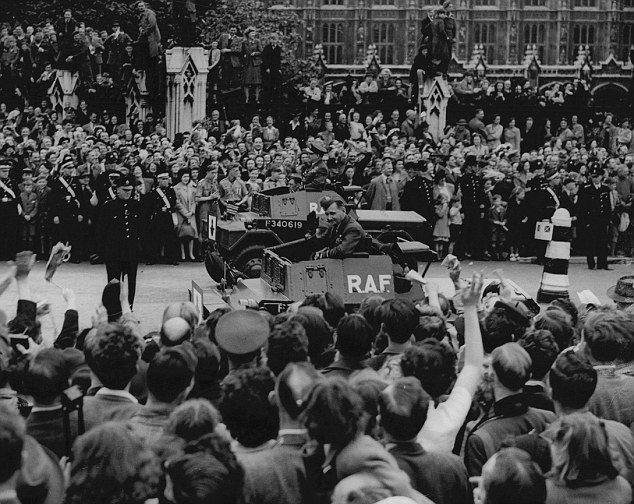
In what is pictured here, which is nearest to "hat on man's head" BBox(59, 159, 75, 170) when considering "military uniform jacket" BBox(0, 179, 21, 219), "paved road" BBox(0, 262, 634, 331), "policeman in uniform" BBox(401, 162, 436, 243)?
"military uniform jacket" BBox(0, 179, 21, 219)

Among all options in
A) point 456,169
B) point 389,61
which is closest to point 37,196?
point 456,169

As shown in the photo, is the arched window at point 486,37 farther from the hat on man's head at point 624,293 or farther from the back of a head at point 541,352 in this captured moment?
the back of a head at point 541,352

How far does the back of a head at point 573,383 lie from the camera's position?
5340mm

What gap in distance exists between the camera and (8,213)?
1814 cm

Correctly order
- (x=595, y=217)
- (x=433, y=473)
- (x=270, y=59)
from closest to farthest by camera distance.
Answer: (x=433, y=473), (x=595, y=217), (x=270, y=59)

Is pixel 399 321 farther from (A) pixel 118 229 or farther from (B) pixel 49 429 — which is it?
(A) pixel 118 229

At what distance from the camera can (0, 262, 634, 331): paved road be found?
14.4 metres

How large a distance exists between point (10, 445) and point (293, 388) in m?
1.38

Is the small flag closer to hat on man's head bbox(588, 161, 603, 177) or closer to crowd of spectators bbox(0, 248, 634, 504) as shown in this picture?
crowd of spectators bbox(0, 248, 634, 504)

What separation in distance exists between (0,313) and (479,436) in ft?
12.4

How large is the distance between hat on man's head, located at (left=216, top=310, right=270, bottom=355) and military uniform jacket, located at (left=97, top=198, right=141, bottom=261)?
700 cm

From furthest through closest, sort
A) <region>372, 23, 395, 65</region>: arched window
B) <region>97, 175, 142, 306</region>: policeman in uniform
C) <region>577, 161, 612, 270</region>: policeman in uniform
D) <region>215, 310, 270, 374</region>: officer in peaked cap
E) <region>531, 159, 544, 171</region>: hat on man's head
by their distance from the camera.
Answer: <region>372, 23, 395, 65</region>: arched window
<region>531, 159, 544, 171</region>: hat on man's head
<region>577, 161, 612, 270</region>: policeman in uniform
<region>97, 175, 142, 306</region>: policeman in uniform
<region>215, 310, 270, 374</region>: officer in peaked cap

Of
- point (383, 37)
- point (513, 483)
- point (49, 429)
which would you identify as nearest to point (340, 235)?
point (49, 429)

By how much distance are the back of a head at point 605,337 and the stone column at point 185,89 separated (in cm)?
2049
